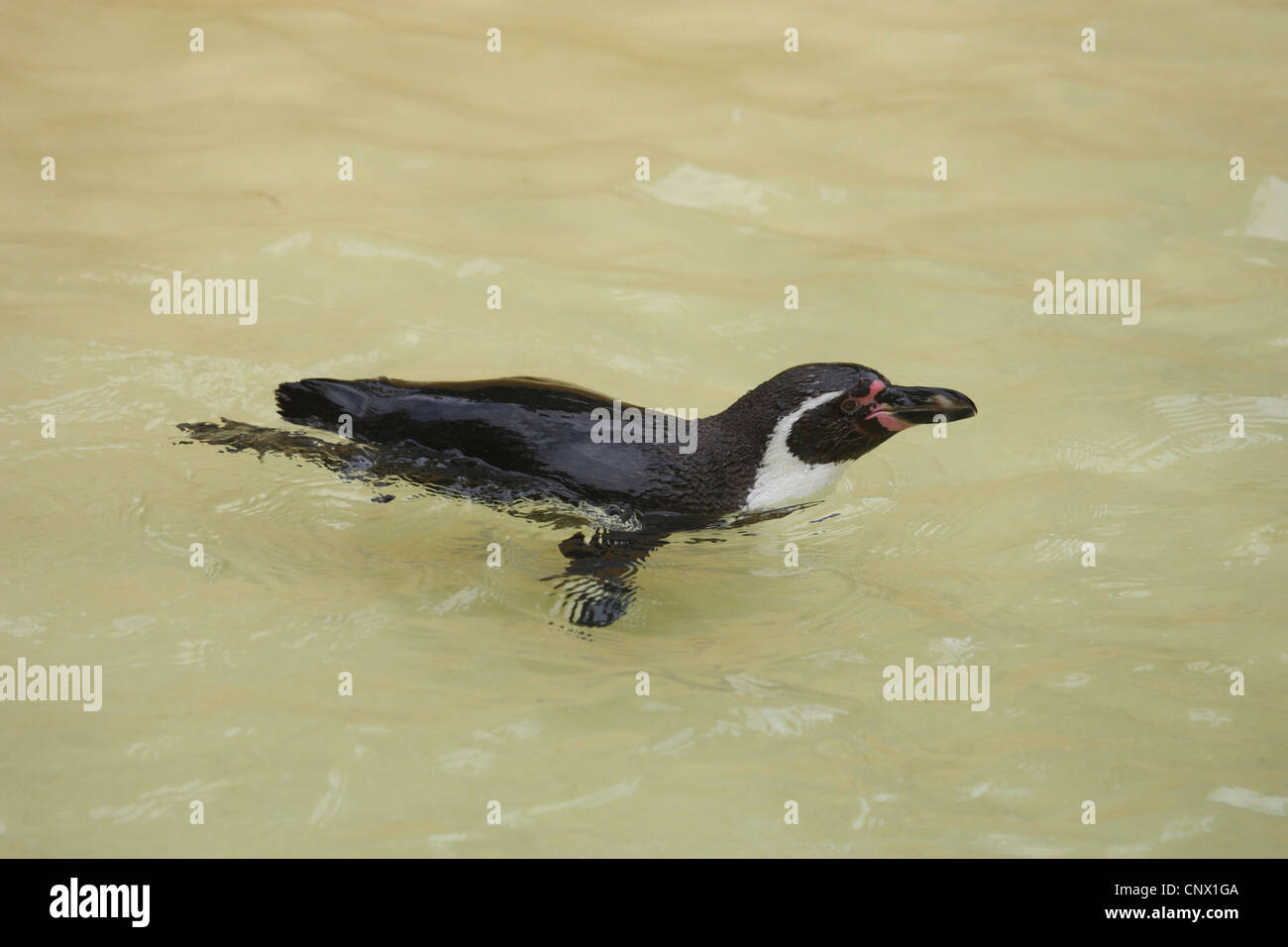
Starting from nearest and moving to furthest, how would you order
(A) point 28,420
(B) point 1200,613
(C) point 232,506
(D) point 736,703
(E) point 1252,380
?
(D) point 736,703
(B) point 1200,613
(C) point 232,506
(A) point 28,420
(E) point 1252,380

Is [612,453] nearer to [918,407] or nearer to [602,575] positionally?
[602,575]

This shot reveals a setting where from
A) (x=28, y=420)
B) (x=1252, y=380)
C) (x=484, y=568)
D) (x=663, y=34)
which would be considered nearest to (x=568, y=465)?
(x=484, y=568)

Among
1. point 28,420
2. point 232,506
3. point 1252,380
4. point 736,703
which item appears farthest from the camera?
point 1252,380

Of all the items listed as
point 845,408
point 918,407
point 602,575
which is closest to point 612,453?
point 602,575

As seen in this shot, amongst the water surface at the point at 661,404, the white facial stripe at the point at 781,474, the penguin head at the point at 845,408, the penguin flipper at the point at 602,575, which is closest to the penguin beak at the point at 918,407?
the penguin head at the point at 845,408

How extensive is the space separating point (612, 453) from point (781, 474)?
22.5 inches

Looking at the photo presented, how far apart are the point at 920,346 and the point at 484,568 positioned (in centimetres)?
273

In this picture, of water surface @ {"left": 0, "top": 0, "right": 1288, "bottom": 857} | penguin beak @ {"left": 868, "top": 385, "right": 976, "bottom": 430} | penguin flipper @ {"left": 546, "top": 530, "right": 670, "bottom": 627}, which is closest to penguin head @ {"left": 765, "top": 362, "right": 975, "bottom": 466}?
penguin beak @ {"left": 868, "top": 385, "right": 976, "bottom": 430}

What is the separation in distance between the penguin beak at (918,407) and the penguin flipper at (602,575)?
2.72 ft

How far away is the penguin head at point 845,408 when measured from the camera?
438 centimetres

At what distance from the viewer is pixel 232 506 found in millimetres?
4992

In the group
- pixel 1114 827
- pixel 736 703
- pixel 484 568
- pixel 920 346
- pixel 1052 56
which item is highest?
pixel 1052 56

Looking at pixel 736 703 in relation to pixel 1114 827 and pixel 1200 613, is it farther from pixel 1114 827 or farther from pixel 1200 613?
pixel 1200 613

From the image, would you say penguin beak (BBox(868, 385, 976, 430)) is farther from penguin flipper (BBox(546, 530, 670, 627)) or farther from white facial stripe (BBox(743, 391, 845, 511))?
penguin flipper (BBox(546, 530, 670, 627))
